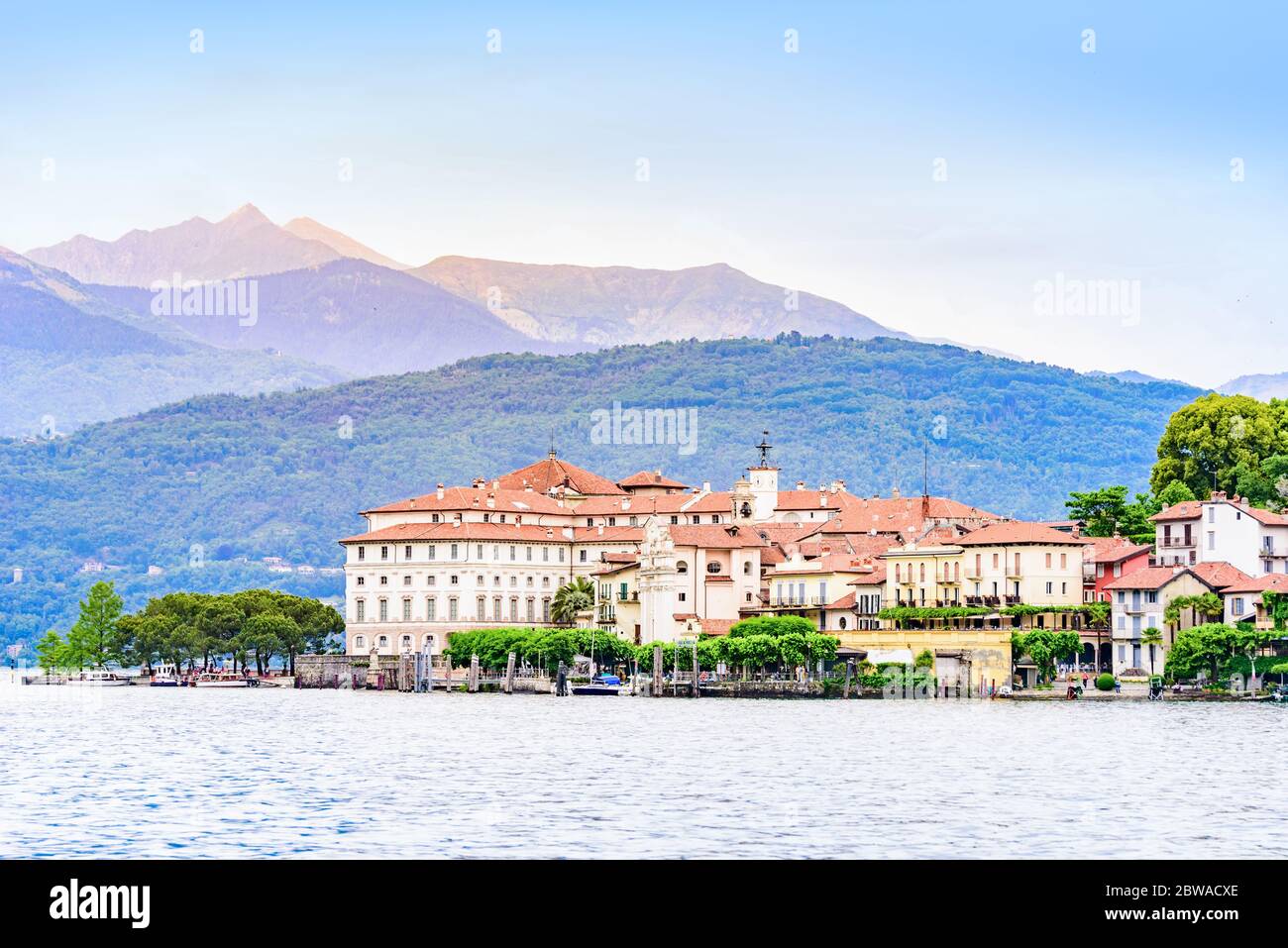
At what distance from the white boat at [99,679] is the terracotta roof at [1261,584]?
87.1 metres

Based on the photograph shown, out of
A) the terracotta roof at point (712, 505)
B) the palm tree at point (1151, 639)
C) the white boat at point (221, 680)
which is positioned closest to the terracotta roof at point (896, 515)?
the terracotta roof at point (712, 505)

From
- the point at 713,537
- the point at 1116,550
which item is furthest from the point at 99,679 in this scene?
the point at 1116,550

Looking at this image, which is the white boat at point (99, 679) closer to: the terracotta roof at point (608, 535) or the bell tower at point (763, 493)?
the terracotta roof at point (608, 535)

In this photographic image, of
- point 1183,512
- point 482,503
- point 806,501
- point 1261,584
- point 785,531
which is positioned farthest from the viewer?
point 806,501

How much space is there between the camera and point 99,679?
16200 centimetres

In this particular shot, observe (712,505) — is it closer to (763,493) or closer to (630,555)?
(763,493)

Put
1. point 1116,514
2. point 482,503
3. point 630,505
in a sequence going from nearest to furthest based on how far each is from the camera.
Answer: point 1116,514 → point 482,503 → point 630,505

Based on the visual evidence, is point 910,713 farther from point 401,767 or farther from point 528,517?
point 528,517

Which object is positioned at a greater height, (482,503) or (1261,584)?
(482,503)

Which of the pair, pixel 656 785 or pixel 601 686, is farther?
pixel 601 686

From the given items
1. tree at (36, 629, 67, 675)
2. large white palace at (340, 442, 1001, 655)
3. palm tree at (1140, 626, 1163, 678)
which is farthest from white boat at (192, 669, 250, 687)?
palm tree at (1140, 626, 1163, 678)

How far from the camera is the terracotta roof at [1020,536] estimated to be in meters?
113

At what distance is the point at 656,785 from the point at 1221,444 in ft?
257

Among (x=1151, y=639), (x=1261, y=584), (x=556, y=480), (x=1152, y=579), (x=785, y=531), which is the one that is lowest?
(x=1151, y=639)
